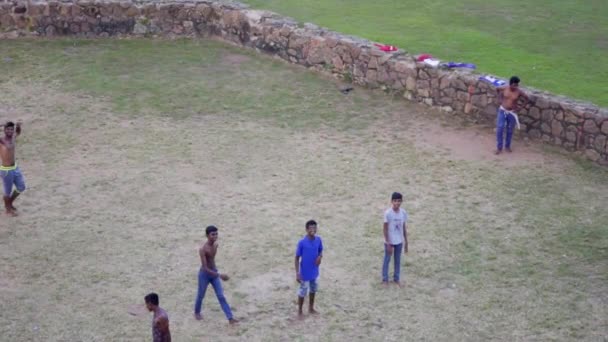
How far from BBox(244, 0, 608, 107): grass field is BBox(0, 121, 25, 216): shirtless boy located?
9395mm

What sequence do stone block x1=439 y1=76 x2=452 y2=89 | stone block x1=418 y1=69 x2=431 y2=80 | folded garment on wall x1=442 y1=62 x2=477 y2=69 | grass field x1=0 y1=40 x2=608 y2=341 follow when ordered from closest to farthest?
1. grass field x1=0 y1=40 x2=608 y2=341
2. stone block x1=439 y1=76 x2=452 y2=89
3. folded garment on wall x1=442 y1=62 x2=477 y2=69
4. stone block x1=418 y1=69 x2=431 y2=80

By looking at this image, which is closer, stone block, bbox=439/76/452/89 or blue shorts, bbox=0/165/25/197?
blue shorts, bbox=0/165/25/197

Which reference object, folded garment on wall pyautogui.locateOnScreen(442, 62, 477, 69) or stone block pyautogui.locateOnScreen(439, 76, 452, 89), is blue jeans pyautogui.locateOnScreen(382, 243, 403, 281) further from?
folded garment on wall pyautogui.locateOnScreen(442, 62, 477, 69)

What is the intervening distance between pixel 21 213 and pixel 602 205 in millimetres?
8964

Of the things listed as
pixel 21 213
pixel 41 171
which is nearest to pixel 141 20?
pixel 41 171

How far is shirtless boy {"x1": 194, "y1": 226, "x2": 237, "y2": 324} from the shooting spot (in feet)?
37.3

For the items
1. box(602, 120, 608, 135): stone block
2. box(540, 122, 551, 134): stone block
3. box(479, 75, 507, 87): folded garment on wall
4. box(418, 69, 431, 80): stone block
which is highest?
box(479, 75, 507, 87): folded garment on wall

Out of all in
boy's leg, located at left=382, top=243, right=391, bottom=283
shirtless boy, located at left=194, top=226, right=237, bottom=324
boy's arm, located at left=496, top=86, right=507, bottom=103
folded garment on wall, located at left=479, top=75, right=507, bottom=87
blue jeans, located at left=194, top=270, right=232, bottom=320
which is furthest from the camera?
folded garment on wall, located at left=479, top=75, right=507, bottom=87

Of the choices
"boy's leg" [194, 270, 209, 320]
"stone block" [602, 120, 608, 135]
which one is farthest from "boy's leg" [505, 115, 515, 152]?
"boy's leg" [194, 270, 209, 320]

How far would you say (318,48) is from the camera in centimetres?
2055

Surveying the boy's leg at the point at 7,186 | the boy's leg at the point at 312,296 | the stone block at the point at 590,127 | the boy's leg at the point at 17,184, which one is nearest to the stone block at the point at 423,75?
the stone block at the point at 590,127

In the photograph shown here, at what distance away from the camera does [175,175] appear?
16031mm

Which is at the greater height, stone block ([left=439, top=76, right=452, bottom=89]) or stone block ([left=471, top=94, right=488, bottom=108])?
stone block ([left=439, top=76, right=452, bottom=89])

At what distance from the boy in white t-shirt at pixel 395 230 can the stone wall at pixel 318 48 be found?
537 cm
